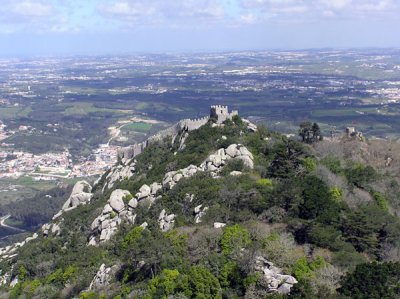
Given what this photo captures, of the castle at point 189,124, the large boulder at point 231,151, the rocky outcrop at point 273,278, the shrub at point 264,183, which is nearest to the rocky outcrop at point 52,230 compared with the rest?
the castle at point 189,124

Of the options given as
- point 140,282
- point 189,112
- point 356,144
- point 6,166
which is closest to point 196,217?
point 140,282

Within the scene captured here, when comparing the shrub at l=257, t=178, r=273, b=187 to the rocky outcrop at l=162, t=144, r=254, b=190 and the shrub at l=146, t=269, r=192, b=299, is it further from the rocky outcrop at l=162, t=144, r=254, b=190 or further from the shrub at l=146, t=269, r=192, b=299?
the shrub at l=146, t=269, r=192, b=299

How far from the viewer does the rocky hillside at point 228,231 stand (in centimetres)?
2075

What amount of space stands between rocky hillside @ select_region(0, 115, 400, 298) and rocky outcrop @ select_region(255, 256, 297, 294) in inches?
2.1

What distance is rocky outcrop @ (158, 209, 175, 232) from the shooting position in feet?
99.6

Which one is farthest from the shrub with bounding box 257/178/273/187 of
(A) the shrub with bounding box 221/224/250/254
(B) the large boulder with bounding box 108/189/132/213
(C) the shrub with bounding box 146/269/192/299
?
(C) the shrub with bounding box 146/269/192/299

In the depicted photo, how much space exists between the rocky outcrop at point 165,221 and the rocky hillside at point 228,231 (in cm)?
9

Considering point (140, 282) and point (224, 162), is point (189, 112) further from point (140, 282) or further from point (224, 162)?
point (140, 282)

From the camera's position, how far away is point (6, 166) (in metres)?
127

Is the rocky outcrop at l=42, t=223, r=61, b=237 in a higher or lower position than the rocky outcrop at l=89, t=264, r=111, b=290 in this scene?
lower

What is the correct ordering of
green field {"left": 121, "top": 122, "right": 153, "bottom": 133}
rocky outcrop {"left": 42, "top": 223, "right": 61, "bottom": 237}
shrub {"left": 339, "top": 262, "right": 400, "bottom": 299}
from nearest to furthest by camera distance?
shrub {"left": 339, "top": 262, "right": 400, "bottom": 299} → rocky outcrop {"left": 42, "top": 223, "right": 61, "bottom": 237} → green field {"left": 121, "top": 122, "right": 153, "bottom": 133}

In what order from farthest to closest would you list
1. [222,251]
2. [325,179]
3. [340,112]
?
[340,112] → [325,179] → [222,251]

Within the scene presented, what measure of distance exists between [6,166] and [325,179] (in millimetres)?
108617

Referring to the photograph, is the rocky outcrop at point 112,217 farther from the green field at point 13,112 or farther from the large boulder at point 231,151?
the green field at point 13,112
